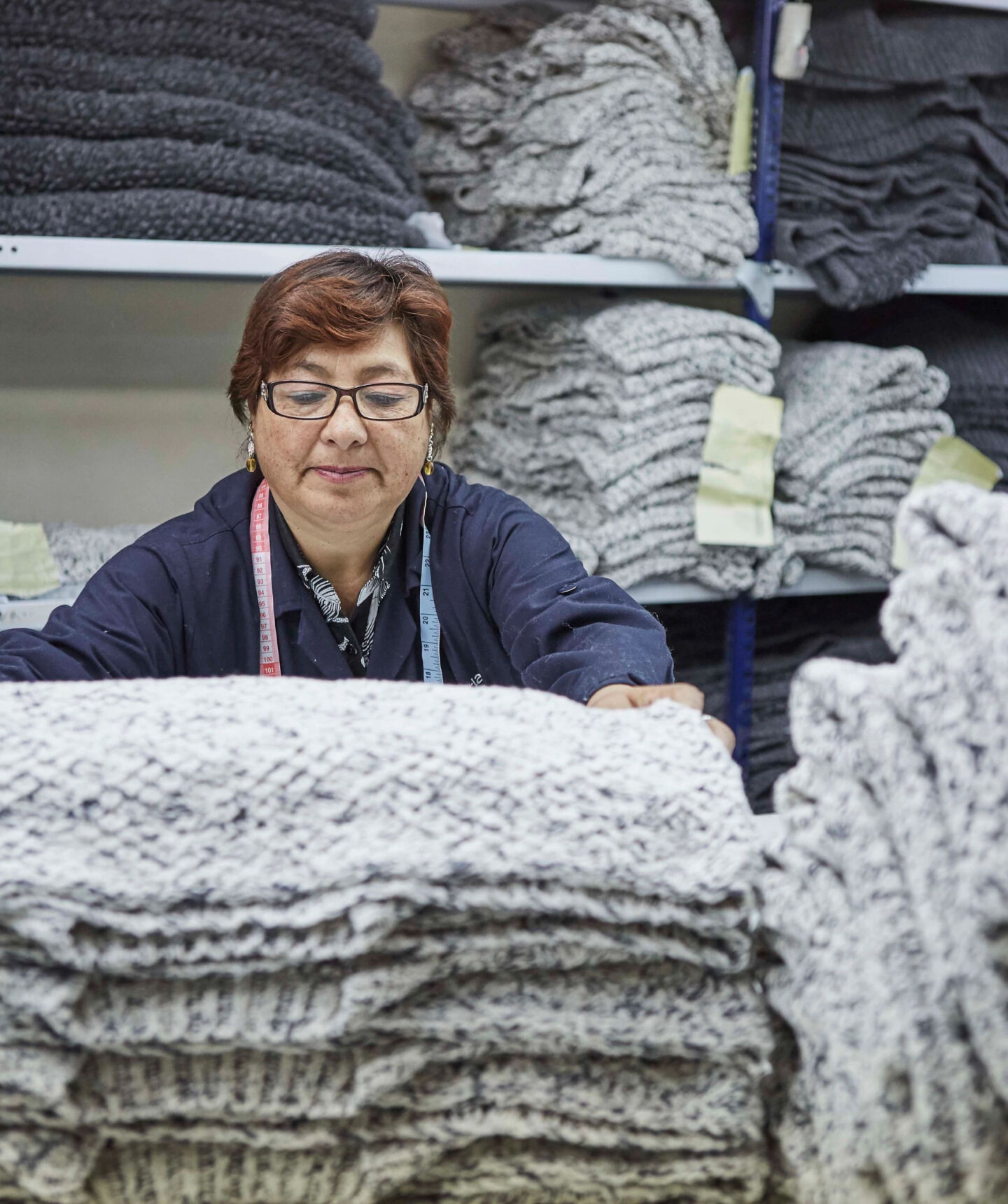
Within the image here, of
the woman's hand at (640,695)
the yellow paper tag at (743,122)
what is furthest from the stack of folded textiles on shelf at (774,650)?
the woman's hand at (640,695)

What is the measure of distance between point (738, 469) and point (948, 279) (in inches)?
15.7

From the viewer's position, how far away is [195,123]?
1282mm

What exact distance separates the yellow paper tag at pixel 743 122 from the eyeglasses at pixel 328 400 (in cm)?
81

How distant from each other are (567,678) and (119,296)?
3.84ft

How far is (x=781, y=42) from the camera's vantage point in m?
1.49

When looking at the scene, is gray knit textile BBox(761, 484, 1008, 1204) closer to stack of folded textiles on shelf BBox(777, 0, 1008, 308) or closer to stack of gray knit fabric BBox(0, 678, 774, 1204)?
stack of gray knit fabric BBox(0, 678, 774, 1204)

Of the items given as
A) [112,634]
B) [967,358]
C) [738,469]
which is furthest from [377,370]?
[967,358]

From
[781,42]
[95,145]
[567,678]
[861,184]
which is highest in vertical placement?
[781,42]

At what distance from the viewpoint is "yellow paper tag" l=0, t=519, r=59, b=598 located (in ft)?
4.44

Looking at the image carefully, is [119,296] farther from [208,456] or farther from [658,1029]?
[658,1029]

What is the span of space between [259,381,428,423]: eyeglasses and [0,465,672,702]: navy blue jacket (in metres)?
0.13

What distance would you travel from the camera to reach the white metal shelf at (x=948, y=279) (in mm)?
1556

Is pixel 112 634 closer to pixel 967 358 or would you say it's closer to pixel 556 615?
pixel 556 615

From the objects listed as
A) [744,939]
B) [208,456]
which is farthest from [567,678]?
[208,456]
